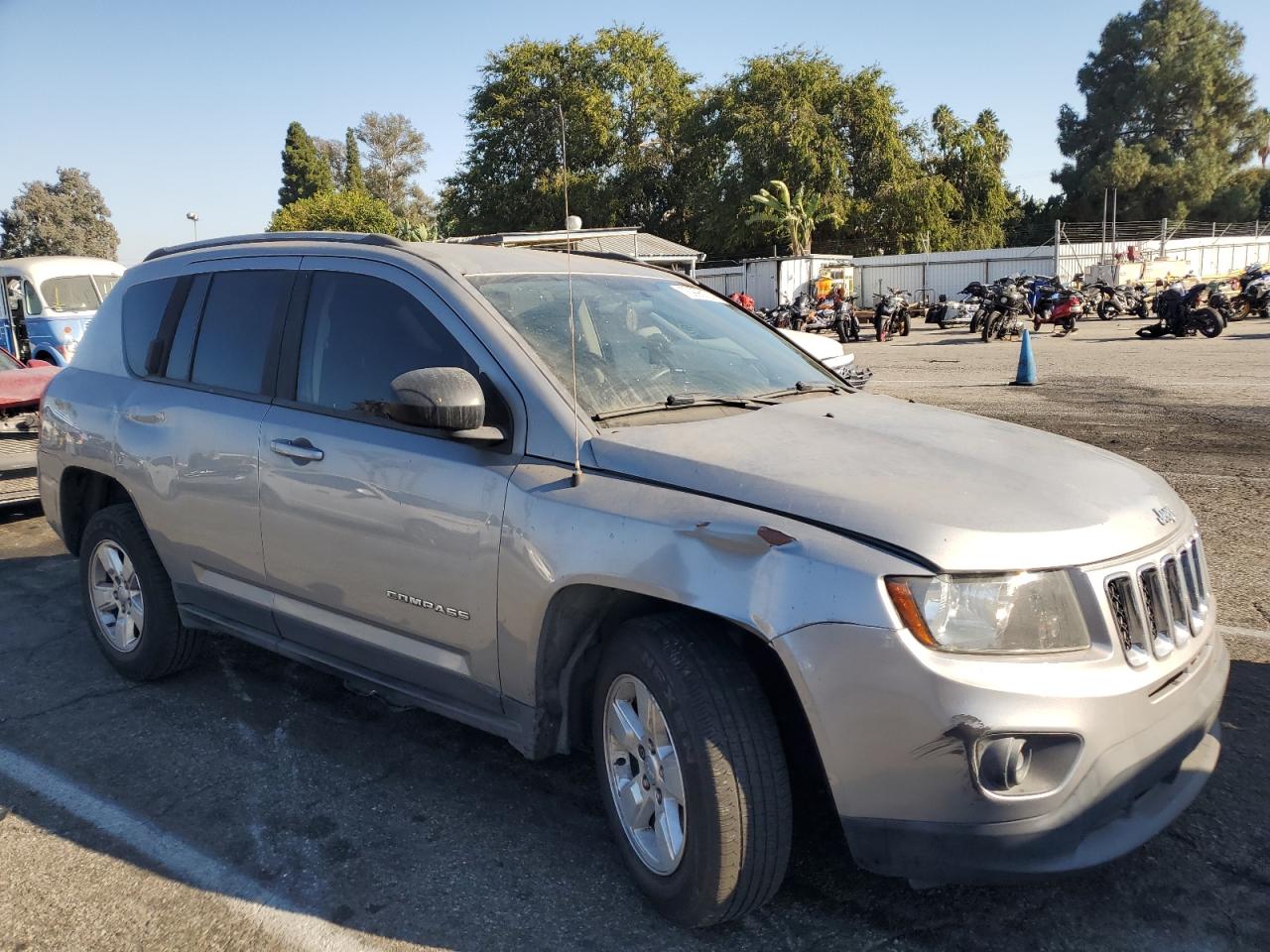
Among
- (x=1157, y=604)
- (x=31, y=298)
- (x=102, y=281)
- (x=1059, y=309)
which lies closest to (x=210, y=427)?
(x=1157, y=604)

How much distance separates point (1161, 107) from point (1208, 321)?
185 feet

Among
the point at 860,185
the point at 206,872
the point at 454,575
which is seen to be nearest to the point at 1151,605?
the point at 454,575

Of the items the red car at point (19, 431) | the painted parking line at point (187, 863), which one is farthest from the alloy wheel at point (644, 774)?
the red car at point (19, 431)

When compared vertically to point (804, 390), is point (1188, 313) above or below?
above

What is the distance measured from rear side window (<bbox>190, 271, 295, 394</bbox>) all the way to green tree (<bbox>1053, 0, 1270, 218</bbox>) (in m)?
68.6

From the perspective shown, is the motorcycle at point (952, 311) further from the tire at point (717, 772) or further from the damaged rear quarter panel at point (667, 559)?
the tire at point (717, 772)

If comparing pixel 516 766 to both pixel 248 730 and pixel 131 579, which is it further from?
A: pixel 131 579

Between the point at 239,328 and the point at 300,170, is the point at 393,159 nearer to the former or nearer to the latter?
the point at 300,170

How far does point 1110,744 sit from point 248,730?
3.18m

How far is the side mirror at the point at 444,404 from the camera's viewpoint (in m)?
2.91

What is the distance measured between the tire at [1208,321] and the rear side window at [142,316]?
21628 mm

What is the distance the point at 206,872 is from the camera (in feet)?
10.0

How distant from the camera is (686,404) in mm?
3248

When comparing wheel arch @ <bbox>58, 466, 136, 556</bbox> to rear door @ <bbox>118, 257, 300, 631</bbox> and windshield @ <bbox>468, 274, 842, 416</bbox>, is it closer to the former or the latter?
rear door @ <bbox>118, 257, 300, 631</bbox>
